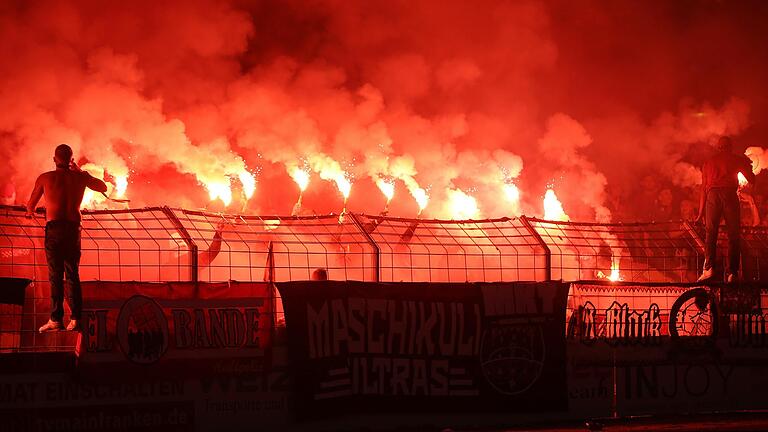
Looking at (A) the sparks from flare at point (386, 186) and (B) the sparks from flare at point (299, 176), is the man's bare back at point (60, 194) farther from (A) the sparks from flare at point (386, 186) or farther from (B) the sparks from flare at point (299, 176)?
(A) the sparks from flare at point (386, 186)

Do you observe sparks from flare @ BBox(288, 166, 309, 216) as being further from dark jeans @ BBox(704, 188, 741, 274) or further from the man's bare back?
the man's bare back

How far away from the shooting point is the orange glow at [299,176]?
29.8m

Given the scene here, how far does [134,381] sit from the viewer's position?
1103cm

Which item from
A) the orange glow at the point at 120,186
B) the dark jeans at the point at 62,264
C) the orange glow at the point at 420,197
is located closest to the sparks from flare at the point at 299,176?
the orange glow at the point at 420,197

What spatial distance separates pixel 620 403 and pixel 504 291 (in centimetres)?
223

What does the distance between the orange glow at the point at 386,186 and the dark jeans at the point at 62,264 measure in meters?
19.4

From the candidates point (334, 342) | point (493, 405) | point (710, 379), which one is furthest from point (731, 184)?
point (334, 342)

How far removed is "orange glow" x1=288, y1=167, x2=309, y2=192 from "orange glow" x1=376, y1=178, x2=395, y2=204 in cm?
213

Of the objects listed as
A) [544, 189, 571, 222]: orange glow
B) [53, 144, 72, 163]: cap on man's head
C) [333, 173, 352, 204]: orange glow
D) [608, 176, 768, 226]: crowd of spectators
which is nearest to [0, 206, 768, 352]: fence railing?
[53, 144, 72, 163]: cap on man's head

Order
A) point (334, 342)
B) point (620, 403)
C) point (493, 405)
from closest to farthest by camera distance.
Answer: point (334, 342) < point (493, 405) < point (620, 403)

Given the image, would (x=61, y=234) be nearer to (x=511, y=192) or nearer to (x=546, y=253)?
(x=546, y=253)

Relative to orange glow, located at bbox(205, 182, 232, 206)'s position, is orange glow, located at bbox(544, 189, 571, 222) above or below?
below

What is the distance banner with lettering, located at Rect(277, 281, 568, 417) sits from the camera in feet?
38.4

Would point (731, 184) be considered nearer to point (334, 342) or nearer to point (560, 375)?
point (560, 375)
